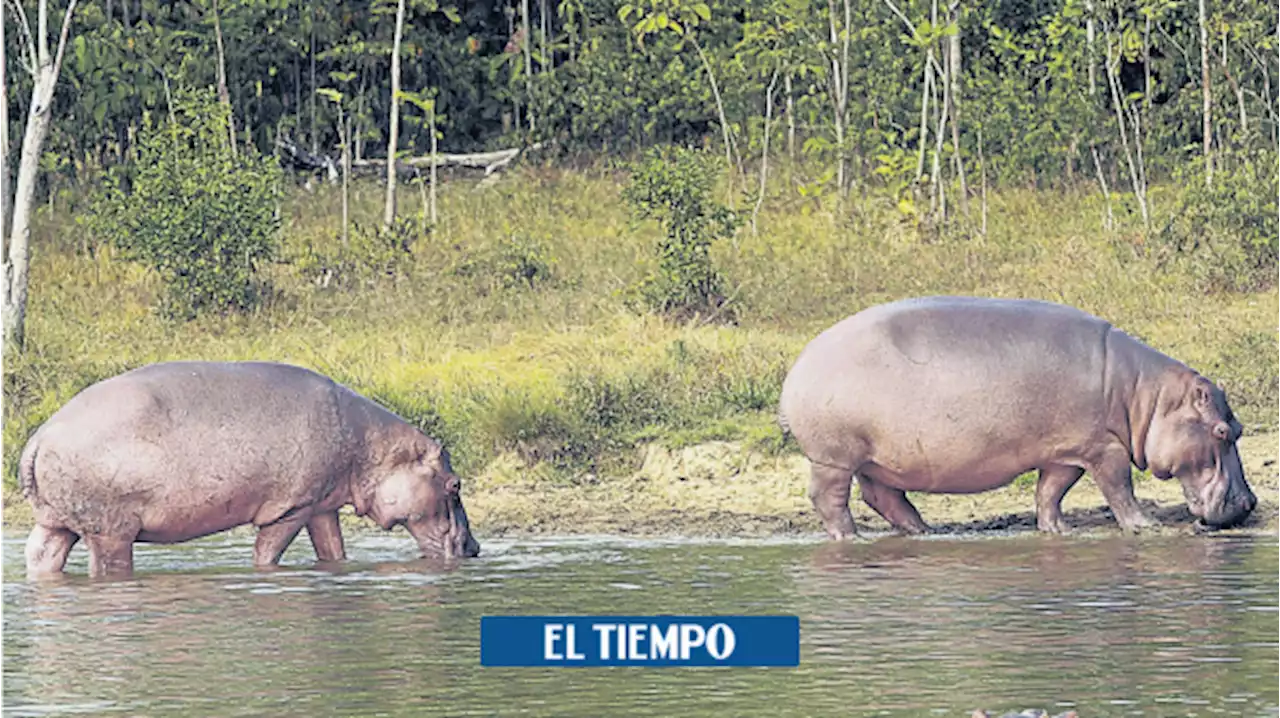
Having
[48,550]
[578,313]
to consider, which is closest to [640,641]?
[48,550]

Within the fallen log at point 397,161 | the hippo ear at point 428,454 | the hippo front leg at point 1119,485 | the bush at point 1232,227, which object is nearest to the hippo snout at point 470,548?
the hippo ear at point 428,454

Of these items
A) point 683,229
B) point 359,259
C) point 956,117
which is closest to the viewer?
point 683,229

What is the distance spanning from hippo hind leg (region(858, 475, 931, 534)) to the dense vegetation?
67.2 inches

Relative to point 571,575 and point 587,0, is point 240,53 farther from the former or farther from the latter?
point 571,575

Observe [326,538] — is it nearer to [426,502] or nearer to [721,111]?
[426,502]

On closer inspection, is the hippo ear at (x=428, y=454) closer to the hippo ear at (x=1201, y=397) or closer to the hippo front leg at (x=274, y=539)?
the hippo front leg at (x=274, y=539)

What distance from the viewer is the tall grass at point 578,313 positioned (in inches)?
514

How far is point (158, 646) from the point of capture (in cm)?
805

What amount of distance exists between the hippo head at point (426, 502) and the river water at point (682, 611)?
0.56 ft

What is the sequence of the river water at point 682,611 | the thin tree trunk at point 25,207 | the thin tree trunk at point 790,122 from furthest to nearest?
the thin tree trunk at point 790,122
the thin tree trunk at point 25,207
the river water at point 682,611

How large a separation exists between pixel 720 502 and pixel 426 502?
2.16 m

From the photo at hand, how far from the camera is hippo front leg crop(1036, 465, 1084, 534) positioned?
10.9m

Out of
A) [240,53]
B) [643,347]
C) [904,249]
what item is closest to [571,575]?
Result: [643,347]

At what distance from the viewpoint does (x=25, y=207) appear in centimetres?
1711
